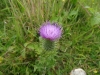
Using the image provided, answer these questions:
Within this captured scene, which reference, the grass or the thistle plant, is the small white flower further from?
the thistle plant

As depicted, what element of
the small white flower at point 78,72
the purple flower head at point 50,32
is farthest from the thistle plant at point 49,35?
the small white flower at point 78,72

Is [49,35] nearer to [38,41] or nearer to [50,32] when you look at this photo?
[50,32]

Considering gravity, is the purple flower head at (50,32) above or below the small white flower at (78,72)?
above

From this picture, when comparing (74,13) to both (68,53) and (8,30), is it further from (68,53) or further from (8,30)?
(8,30)

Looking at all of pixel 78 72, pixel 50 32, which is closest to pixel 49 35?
pixel 50 32

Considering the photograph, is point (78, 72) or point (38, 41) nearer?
point (78, 72)

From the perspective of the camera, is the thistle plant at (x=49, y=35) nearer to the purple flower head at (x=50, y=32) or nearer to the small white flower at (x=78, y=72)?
the purple flower head at (x=50, y=32)

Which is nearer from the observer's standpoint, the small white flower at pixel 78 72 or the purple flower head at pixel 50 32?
the purple flower head at pixel 50 32
